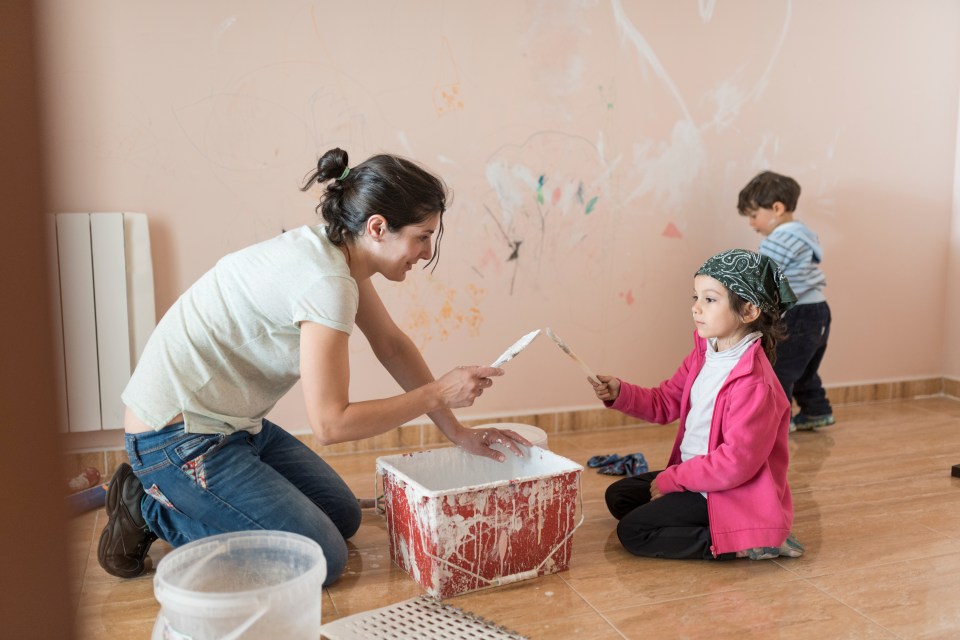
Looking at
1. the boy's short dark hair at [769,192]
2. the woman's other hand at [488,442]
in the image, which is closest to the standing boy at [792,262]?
the boy's short dark hair at [769,192]

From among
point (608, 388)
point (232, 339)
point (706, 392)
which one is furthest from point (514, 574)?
point (232, 339)

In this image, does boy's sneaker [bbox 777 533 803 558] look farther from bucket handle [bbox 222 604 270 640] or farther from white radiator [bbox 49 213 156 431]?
white radiator [bbox 49 213 156 431]

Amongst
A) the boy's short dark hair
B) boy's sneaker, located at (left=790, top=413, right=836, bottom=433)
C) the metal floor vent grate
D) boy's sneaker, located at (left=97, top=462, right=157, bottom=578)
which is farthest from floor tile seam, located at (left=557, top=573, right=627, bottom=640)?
the boy's short dark hair

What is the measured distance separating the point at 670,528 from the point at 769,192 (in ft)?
4.96

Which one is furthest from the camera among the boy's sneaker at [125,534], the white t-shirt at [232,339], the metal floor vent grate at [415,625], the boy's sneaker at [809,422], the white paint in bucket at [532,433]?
the boy's sneaker at [809,422]

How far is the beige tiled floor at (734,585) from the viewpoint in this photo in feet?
5.82

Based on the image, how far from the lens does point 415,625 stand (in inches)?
69.7

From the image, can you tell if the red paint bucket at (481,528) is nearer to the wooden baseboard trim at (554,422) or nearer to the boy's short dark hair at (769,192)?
the wooden baseboard trim at (554,422)

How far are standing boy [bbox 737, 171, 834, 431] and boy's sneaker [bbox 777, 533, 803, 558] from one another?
109 centimetres

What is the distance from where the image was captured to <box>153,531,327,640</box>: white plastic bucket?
1497mm

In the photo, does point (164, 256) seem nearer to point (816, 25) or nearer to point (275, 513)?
point (275, 513)

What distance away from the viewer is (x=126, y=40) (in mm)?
2543

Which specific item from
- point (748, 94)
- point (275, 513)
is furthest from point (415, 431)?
point (748, 94)

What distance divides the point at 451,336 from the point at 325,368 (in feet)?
4.20
